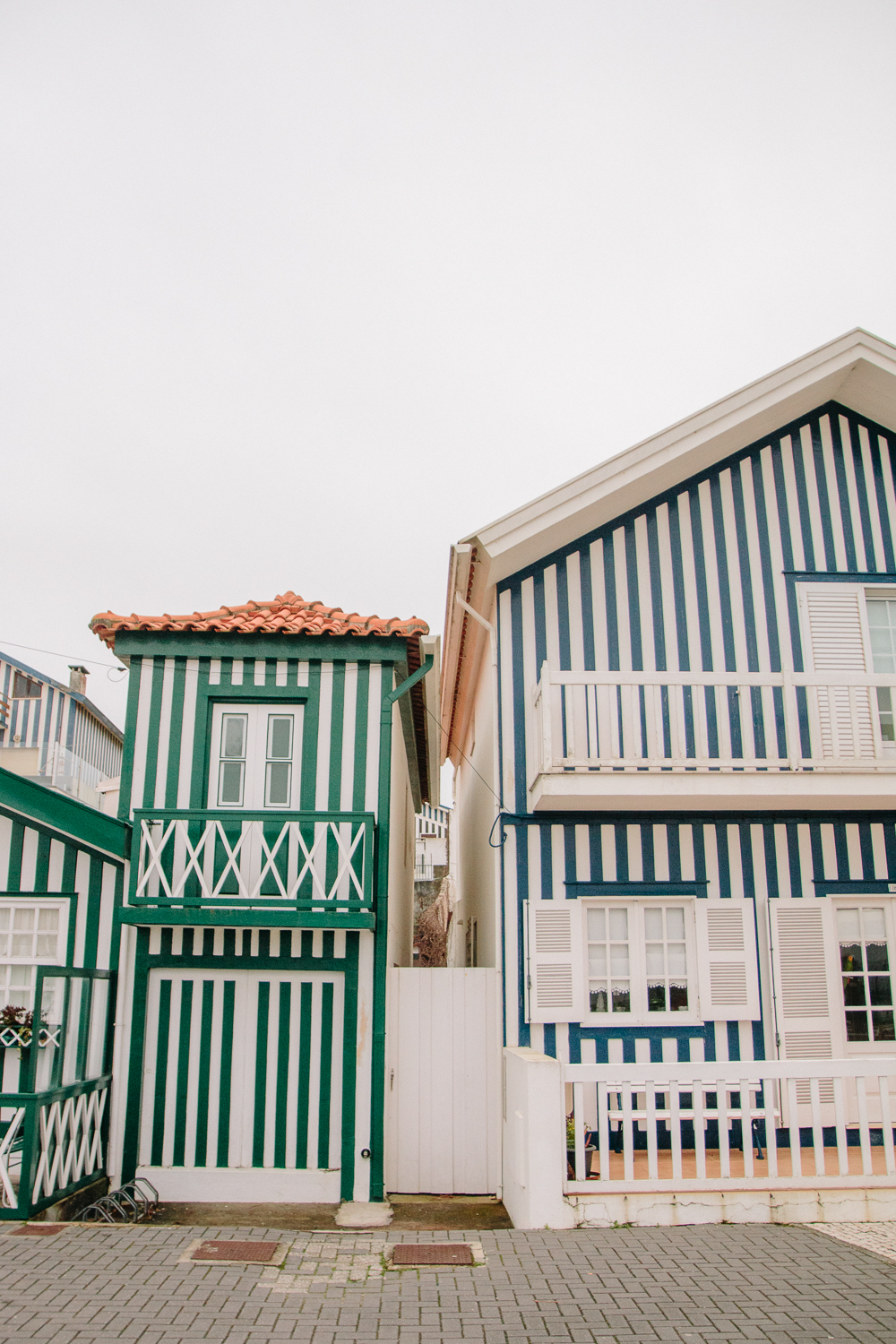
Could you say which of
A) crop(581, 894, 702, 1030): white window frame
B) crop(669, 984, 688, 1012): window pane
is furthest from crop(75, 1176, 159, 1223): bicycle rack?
crop(669, 984, 688, 1012): window pane

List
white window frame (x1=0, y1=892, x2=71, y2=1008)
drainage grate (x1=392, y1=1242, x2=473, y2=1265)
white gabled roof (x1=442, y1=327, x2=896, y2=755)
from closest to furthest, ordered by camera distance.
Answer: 1. drainage grate (x1=392, y1=1242, x2=473, y2=1265)
2. white window frame (x1=0, y1=892, x2=71, y2=1008)
3. white gabled roof (x1=442, y1=327, x2=896, y2=755)

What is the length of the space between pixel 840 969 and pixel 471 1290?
5388 millimetres

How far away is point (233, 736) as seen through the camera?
9.10m

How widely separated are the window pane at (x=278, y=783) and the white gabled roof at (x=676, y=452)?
9.44 ft

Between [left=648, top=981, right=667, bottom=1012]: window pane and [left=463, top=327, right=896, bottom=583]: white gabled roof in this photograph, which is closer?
[left=648, top=981, right=667, bottom=1012]: window pane

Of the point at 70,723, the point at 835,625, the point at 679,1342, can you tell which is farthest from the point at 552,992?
the point at 70,723

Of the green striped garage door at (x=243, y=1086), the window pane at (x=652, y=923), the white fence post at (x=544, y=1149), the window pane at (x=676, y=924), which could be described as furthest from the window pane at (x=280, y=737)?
the window pane at (x=676, y=924)

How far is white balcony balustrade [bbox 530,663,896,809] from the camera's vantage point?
27.6 feet

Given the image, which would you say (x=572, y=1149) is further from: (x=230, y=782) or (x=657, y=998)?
(x=230, y=782)

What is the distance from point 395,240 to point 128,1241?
11084mm

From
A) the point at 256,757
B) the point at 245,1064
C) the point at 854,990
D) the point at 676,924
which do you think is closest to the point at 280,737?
the point at 256,757

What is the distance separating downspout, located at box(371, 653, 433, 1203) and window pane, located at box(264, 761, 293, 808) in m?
0.95

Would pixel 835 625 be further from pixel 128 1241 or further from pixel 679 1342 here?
pixel 128 1241

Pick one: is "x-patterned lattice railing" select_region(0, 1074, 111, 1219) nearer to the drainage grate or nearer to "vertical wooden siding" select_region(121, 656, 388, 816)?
"vertical wooden siding" select_region(121, 656, 388, 816)
